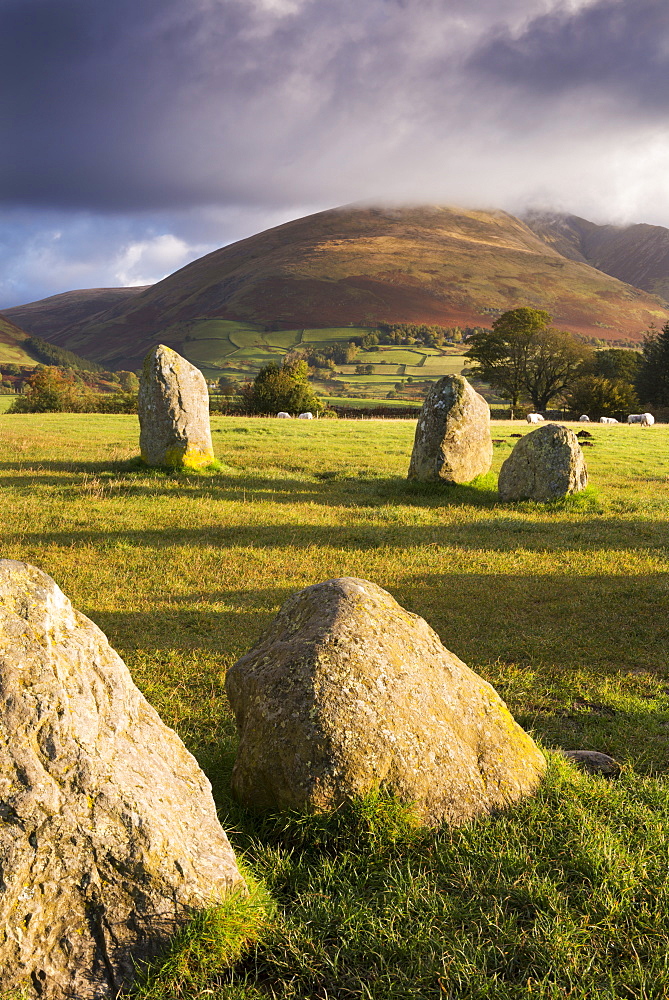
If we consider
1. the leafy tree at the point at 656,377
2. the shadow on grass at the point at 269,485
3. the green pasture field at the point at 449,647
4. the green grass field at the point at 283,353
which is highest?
the green grass field at the point at 283,353

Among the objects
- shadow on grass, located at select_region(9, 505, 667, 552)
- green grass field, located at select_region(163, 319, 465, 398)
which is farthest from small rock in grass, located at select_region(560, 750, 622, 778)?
green grass field, located at select_region(163, 319, 465, 398)

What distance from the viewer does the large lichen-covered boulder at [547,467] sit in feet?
53.1

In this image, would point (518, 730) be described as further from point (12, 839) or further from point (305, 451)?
point (305, 451)

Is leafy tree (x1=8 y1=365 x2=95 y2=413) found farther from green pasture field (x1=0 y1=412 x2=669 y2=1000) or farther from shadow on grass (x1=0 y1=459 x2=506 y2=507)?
green pasture field (x1=0 y1=412 x2=669 y2=1000)

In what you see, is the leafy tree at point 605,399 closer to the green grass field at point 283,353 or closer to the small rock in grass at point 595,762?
the green grass field at point 283,353

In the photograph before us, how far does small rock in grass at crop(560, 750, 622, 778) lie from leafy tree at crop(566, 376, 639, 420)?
2363 inches

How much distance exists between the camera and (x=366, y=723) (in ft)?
13.1

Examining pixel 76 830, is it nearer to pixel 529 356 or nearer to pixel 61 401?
pixel 61 401

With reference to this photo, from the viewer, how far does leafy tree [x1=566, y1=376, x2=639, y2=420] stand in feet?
196

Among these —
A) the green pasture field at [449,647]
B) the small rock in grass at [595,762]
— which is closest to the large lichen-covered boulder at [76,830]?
the green pasture field at [449,647]

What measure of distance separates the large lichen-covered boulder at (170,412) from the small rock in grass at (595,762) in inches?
597

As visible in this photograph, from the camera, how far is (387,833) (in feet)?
12.5

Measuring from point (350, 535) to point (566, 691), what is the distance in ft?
21.1

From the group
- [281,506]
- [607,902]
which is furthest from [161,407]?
[607,902]
